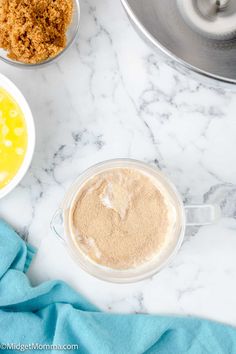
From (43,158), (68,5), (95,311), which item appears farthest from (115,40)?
(95,311)

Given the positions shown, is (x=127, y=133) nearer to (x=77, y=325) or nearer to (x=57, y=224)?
(x=57, y=224)

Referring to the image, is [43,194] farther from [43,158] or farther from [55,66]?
→ [55,66]

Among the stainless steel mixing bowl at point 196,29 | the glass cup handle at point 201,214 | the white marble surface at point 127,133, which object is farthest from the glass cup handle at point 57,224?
the stainless steel mixing bowl at point 196,29

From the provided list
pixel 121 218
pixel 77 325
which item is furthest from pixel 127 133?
pixel 77 325

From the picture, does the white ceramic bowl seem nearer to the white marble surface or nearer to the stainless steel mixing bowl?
the white marble surface

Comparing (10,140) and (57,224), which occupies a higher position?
(10,140)

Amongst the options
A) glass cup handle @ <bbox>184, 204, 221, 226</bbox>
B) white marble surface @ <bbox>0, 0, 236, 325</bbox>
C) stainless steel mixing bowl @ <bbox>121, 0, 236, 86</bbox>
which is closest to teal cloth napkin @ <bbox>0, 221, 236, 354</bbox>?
white marble surface @ <bbox>0, 0, 236, 325</bbox>

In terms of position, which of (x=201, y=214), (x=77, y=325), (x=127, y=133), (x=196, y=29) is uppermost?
(x=196, y=29)
